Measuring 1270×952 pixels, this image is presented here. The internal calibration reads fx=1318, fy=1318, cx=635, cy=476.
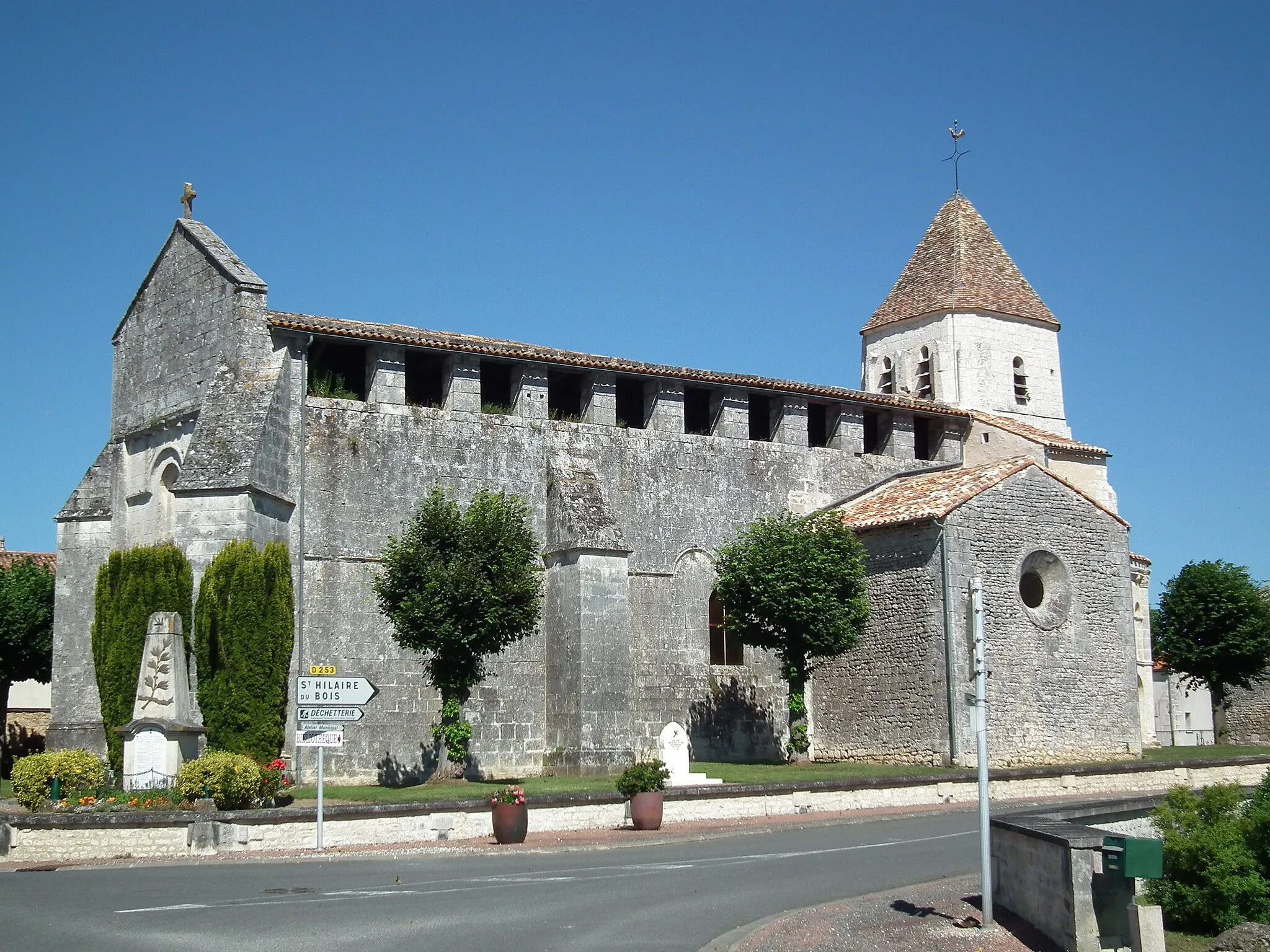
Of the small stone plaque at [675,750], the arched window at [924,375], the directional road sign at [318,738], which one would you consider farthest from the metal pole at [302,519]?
the arched window at [924,375]

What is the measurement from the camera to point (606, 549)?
25.5 m

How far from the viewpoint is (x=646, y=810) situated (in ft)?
61.5

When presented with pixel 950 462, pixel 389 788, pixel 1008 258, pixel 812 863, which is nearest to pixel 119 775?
pixel 389 788

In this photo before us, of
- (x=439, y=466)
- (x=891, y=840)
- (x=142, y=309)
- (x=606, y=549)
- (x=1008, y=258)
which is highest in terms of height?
(x=1008, y=258)

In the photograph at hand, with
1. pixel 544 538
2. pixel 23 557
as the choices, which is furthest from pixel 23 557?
pixel 544 538

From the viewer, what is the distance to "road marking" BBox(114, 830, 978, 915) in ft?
39.4

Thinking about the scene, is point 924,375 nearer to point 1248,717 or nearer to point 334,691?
point 1248,717

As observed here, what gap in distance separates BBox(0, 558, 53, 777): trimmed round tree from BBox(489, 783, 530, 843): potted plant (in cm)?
1719

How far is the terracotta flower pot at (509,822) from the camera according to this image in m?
17.3

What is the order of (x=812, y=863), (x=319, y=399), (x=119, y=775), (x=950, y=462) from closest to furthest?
1. (x=812, y=863)
2. (x=119, y=775)
3. (x=319, y=399)
4. (x=950, y=462)

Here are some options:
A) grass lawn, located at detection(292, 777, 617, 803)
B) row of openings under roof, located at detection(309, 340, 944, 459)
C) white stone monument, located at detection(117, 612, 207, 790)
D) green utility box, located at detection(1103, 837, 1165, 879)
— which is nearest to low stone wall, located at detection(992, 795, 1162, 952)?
green utility box, located at detection(1103, 837, 1165, 879)

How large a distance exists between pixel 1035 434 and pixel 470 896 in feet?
82.1

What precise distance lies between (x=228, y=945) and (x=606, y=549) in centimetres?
1605

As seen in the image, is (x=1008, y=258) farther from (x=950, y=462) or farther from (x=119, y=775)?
(x=119, y=775)
